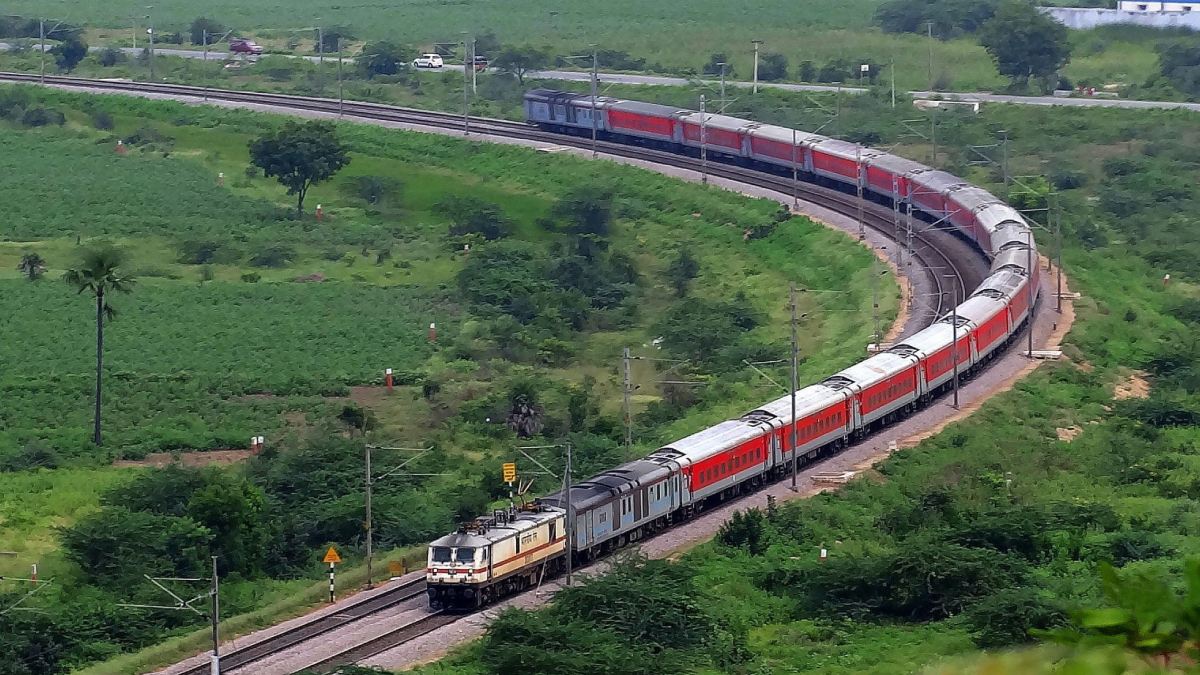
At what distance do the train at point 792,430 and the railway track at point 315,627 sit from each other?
6.95 ft

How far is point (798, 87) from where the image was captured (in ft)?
541

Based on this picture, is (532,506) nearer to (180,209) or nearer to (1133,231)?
Result: (1133,231)

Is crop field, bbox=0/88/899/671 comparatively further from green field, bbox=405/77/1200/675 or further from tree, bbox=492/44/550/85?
tree, bbox=492/44/550/85

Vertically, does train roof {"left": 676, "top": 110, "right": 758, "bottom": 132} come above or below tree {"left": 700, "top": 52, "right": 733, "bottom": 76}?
below

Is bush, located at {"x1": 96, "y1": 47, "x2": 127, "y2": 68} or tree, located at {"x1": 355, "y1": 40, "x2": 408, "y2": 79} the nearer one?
tree, located at {"x1": 355, "y1": 40, "x2": 408, "y2": 79}

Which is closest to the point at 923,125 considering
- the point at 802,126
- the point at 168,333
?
the point at 802,126

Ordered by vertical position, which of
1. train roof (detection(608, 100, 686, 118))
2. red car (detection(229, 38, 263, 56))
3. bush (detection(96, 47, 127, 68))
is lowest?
train roof (detection(608, 100, 686, 118))

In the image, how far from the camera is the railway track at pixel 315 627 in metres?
42.5

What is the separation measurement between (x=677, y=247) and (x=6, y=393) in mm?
45449

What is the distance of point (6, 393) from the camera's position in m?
81.2

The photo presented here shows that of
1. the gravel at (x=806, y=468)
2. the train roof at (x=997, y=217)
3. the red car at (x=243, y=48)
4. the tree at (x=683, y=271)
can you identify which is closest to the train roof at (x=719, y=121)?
the gravel at (x=806, y=468)

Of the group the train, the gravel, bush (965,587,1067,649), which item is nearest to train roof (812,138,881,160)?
the train

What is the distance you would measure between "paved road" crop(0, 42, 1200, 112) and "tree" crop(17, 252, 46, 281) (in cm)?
6735

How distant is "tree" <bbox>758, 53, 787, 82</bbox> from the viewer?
176 m
